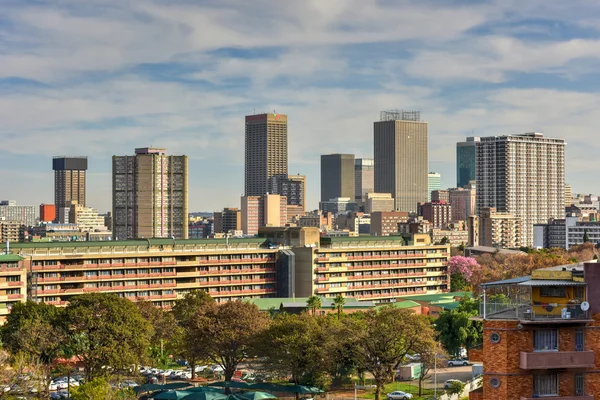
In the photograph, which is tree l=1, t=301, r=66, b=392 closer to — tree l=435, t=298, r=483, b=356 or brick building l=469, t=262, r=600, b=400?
tree l=435, t=298, r=483, b=356

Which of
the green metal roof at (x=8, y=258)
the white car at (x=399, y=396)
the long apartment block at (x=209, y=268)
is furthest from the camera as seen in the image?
the long apartment block at (x=209, y=268)

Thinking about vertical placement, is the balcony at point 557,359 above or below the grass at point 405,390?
above

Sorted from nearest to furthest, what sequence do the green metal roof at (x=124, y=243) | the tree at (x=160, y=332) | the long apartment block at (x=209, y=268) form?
the tree at (x=160, y=332) < the long apartment block at (x=209, y=268) < the green metal roof at (x=124, y=243)

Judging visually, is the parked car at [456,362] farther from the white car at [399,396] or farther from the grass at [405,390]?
the white car at [399,396]

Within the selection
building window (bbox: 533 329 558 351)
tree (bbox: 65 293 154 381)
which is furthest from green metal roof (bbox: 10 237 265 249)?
building window (bbox: 533 329 558 351)

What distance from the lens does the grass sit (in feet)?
334

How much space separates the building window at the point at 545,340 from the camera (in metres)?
46.1

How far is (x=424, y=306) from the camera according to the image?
174125 mm

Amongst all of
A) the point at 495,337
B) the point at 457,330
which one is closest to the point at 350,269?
the point at 457,330

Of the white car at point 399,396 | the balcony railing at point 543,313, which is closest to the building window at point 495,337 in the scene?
the balcony railing at point 543,313

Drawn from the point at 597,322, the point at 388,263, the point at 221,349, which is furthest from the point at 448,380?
the point at 388,263

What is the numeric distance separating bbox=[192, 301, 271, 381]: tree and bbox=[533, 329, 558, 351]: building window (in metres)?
60.7

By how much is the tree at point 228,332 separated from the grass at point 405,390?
1358 centimetres

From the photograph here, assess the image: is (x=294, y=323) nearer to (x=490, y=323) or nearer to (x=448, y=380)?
(x=448, y=380)
